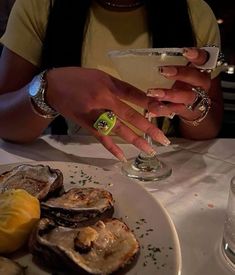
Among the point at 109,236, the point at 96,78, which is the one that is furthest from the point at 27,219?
the point at 96,78

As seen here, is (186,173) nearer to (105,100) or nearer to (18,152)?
(105,100)

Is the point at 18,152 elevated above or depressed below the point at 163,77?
below

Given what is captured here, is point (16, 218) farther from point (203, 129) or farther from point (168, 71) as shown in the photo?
point (203, 129)

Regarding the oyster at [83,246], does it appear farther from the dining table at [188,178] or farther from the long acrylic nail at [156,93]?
the long acrylic nail at [156,93]

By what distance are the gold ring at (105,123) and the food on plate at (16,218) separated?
0.23 meters

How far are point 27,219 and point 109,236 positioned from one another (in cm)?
12

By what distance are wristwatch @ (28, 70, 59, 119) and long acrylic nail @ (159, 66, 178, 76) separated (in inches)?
10.9

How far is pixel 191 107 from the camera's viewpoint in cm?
89

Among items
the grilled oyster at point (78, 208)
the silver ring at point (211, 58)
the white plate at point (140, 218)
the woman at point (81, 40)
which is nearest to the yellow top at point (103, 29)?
the woman at point (81, 40)

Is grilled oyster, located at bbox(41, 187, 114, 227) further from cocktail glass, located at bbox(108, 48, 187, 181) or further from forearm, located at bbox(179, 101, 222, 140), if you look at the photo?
A: forearm, located at bbox(179, 101, 222, 140)

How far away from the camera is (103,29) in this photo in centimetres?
119

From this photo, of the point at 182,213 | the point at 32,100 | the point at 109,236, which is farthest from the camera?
the point at 32,100

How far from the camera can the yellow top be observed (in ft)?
3.76

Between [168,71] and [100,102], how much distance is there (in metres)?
0.15
